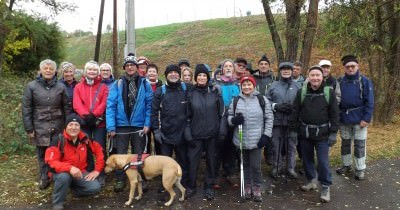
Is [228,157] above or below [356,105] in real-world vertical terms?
below

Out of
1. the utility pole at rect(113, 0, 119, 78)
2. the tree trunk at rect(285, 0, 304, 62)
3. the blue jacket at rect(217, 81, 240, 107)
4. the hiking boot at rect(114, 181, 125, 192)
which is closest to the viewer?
the hiking boot at rect(114, 181, 125, 192)

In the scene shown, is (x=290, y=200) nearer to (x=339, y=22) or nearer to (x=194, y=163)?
(x=194, y=163)

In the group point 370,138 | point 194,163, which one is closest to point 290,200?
point 194,163

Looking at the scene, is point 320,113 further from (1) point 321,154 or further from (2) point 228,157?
(2) point 228,157

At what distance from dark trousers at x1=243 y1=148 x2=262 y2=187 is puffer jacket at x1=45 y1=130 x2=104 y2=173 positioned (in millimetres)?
2213

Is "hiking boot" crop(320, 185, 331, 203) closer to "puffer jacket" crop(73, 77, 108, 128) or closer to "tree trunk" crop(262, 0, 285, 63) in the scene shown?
"puffer jacket" crop(73, 77, 108, 128)

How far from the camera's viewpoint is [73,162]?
18.6 feet

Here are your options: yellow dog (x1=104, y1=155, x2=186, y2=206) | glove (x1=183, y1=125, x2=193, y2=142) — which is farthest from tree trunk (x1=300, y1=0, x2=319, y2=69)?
yellow dog (x1=104, y1=155, x2=186, y2=206)

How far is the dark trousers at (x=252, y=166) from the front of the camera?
5754 millimetres

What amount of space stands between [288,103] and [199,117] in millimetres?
Result: 1608

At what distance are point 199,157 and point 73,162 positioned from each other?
1.89 m

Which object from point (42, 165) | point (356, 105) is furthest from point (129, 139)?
point (356, 105)

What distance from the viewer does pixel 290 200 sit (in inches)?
228

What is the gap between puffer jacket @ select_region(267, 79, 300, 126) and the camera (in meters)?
6.34
